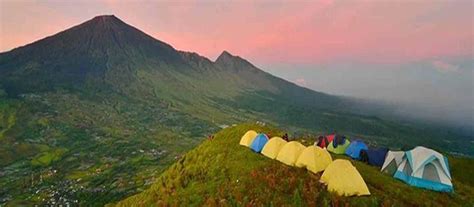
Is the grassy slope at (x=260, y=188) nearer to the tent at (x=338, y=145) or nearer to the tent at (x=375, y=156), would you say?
the tent at (x=375, y=156)

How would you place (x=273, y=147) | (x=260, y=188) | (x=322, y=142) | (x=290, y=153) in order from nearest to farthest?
(x=260, y=188) < (x=290, y=153) < (x=273, y=147) < (x=322, y=142)

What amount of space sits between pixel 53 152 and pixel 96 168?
124ft

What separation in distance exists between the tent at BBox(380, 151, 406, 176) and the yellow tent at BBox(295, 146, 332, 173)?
7.12 metres

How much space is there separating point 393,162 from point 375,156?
166 inches

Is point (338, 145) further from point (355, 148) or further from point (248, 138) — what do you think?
point (248, 138)

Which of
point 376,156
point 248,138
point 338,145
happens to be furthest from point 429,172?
point 248,138

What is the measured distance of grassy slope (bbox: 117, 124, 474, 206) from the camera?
93.0 ft

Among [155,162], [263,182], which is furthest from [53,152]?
[263,182]

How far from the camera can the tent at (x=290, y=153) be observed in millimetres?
35219

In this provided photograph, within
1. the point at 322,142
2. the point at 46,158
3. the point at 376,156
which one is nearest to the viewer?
the point at 376,156

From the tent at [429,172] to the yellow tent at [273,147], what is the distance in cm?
1106

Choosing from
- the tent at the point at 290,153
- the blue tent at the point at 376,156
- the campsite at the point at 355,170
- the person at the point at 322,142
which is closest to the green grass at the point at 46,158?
the person at the point at 322,142

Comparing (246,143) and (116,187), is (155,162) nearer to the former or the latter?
(116,187)

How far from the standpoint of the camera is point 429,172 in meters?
33.7
